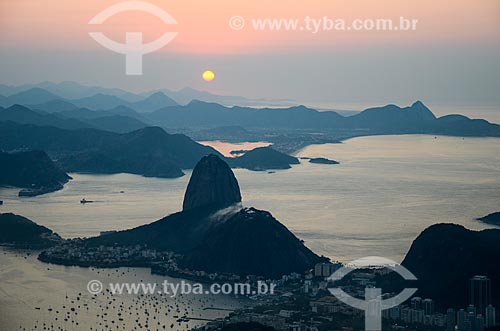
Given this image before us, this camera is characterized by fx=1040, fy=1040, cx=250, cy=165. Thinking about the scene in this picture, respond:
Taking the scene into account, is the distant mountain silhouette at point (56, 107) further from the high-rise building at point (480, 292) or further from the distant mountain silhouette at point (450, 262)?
the high-rise building at point (480, 292)

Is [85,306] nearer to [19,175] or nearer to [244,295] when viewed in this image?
[244,295]

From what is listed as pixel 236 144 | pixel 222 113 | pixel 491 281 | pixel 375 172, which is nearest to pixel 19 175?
pixel 375 172

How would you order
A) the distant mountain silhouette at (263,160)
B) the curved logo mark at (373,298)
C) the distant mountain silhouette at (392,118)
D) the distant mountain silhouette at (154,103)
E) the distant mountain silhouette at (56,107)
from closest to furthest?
the curved logo mark at (373,298), the distant mountain silhouette at (263,160), the distant mountain silhouette at (392,118), the distant mountain silhouette at (56,107), the distant mountain silhouette at (154,103)

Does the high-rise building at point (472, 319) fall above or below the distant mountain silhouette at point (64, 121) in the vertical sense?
below

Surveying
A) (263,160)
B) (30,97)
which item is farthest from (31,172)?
(30,97)

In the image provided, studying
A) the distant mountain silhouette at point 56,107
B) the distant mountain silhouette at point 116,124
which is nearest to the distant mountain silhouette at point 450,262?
the distant mountain silhouette at point 116,124

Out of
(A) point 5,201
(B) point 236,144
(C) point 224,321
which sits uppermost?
(B) point 236,144

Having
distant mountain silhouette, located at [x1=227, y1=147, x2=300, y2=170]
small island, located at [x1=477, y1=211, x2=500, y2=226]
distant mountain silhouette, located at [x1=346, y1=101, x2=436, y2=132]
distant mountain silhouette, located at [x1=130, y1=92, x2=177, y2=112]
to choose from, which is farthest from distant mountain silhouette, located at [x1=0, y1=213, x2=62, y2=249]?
distant mountain silhouette, located at [x1=130, y1=92, x2=177, y2=112]
